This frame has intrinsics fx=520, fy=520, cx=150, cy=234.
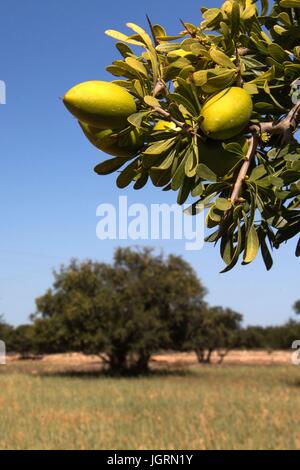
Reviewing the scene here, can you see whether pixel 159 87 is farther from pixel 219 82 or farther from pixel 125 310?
pixel 125 310

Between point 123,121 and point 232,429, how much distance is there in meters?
13.0

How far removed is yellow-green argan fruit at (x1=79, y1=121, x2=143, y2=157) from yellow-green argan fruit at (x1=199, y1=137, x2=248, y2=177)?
13 centimetres

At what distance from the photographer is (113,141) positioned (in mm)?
1020

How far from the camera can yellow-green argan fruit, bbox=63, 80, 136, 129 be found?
935mm

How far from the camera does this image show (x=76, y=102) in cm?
93

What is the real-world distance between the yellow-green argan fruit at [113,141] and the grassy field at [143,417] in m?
10.8

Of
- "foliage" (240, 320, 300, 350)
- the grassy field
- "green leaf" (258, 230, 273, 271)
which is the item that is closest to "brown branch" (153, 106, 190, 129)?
"green leaf" (258, 230, 273, 271)

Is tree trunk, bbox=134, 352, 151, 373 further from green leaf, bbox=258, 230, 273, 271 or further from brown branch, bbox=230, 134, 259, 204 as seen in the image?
brown branch, bbox=230, 134, 259, 204

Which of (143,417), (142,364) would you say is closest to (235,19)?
(143,417)

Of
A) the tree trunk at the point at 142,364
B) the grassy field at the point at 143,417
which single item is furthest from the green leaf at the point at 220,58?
the tree trunk at the point at 142,364

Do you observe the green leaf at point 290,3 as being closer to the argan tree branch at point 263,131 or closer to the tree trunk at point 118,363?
the argan tree branch at point 263,131

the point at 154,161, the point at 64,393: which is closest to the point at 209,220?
the point at 154,161

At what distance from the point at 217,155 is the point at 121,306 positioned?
26.7 meters
